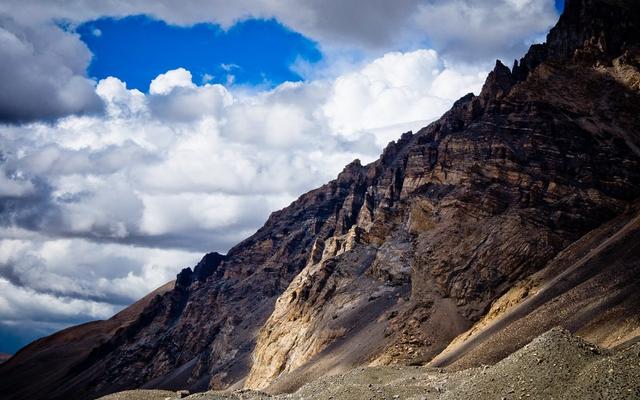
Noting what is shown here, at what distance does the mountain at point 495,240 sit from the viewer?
78562 mm

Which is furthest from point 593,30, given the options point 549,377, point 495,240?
point 549,377

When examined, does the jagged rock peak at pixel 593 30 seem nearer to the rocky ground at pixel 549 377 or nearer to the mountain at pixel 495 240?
the mountain at pixel 495 240

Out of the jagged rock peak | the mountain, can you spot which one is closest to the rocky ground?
the mountain

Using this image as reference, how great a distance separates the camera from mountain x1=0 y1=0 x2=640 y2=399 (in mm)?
78562

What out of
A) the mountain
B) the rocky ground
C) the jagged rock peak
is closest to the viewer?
the rocky ground

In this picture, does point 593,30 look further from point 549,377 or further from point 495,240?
point 549,377

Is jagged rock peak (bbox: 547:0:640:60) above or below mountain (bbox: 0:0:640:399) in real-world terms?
above

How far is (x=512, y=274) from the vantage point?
314 feet

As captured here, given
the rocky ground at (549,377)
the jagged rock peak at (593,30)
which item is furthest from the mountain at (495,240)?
the rocky ground at (549,377)

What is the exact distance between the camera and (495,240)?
332ft

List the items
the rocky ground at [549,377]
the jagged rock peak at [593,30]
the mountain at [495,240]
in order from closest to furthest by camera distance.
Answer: the rocky ground at [549,377] < the mountain at [495,240] < the jagged rock peak at [593,30]

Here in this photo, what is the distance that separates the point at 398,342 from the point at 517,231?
994 inches

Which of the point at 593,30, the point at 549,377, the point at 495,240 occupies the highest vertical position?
the point at 593,30

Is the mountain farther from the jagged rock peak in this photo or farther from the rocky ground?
the rocky ground
